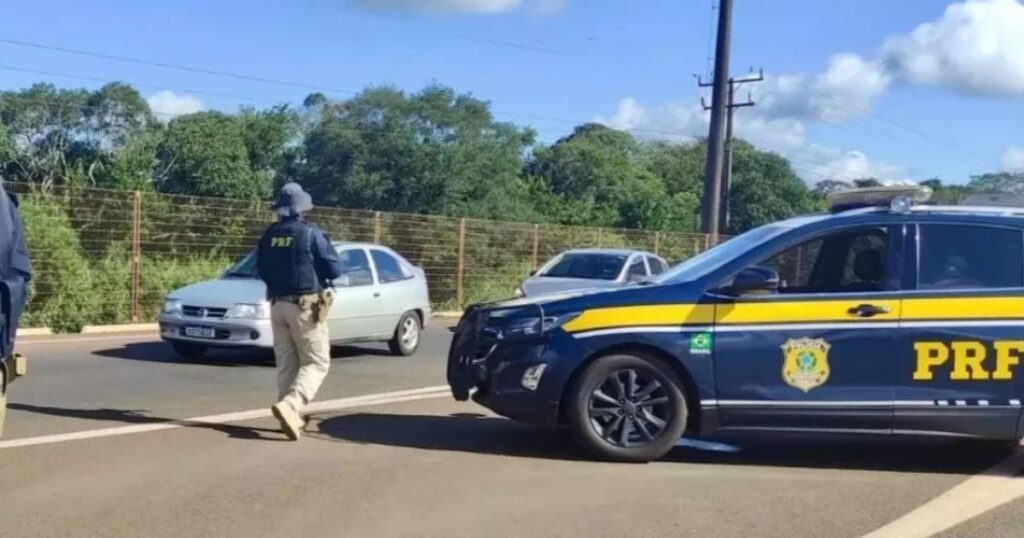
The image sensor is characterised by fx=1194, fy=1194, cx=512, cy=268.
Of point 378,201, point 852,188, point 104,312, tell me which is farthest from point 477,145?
point 852,188

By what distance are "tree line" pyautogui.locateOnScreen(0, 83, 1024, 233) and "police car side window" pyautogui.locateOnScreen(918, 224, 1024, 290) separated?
3200cm

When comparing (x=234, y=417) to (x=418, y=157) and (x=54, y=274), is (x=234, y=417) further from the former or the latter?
(x=418, y=157)

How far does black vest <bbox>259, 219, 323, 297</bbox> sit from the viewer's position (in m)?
8.23

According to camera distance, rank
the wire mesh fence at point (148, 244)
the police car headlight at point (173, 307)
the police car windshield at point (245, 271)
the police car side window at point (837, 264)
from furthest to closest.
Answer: the wire mesh fence at point (148, 244)
the police car windshield at point (245, 271)
the police car headlight at point (173, 307)
the police car side window at point (837, 264)

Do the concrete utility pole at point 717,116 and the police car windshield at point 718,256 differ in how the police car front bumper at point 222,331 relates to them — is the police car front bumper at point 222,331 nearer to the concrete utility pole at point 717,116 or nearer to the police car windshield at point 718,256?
the police car windshield at point 718,256

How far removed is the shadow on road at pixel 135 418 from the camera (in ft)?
27.2

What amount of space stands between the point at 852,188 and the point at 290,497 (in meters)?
4.74

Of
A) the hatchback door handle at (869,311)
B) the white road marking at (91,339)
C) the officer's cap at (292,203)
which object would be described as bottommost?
the white road marking at (91,339)

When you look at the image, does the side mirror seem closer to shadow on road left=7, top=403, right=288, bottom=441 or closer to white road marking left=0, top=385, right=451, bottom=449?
shadow on road left=7, top=403, right=288, bottom=441

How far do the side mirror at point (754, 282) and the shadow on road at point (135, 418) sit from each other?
3.20 metres

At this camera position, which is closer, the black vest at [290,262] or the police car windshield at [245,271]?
the black vest at [290,262]

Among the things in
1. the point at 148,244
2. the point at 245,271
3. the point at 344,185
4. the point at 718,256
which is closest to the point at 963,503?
the point at 718,256

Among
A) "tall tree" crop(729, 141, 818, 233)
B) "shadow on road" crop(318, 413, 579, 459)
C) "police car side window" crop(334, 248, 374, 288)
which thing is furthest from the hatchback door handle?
"tall tree" crop(729, 141, 818, 233)

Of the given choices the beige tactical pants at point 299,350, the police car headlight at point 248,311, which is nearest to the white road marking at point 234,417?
the beige tactical pants at point 299,350
